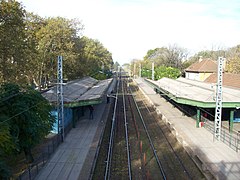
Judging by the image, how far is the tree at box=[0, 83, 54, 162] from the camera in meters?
13.4

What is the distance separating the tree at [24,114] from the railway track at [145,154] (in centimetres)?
417

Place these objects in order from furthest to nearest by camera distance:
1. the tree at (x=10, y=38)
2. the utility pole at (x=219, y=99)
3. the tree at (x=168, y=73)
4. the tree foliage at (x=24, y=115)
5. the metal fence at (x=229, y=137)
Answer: the tree at (x=168, y=73)
the tree at (x=10, y=38)
the utility pole at (x=219, y=99)
the metal fence at (x=229, y=137)
the tree foliage at (x=24, y=115)

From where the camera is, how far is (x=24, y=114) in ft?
45.4

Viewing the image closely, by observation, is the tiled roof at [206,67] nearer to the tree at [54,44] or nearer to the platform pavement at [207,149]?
the tree at [54,44]

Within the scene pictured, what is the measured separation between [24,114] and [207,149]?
37.2 feet

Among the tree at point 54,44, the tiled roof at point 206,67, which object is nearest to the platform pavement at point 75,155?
the tree at point 54,44

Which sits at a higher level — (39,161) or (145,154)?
(39,161)

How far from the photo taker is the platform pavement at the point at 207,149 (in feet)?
46.2

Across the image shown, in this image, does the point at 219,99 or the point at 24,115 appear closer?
the point at 24,115

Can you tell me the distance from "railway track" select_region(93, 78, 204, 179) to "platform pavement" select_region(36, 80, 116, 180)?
1050 millimetres

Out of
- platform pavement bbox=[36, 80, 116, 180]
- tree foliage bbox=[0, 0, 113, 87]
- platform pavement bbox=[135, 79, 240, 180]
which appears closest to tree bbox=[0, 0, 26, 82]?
tree foliage bbox=[0, 0, 113, 87]

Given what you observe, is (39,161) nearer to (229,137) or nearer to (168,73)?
(229,137)

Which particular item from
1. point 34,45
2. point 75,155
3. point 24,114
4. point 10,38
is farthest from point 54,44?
point 24,114

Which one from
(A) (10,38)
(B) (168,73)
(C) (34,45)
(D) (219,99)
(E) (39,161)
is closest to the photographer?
(E) (39,161)
